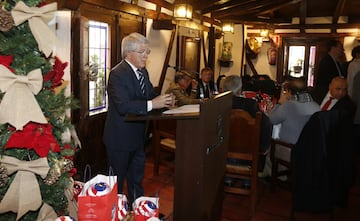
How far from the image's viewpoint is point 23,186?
134 centimetres

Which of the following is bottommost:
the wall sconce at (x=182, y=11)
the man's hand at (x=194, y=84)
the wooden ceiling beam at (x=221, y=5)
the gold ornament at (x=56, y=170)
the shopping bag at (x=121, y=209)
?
the shopping bag at (x=121, y=209)

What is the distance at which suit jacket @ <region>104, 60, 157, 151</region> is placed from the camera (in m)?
2.25

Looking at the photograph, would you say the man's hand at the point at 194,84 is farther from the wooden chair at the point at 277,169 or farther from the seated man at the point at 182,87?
the wooden chair at the point at 277,169

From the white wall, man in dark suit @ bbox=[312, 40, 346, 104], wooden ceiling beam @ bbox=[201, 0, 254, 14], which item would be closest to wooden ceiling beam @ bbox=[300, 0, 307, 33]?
the white wall

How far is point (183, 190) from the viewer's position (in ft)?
6.54

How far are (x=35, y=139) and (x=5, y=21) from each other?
45cm

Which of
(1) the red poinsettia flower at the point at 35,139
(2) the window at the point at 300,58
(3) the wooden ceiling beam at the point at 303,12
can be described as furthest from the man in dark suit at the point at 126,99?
(2) the window at the point at 300,58

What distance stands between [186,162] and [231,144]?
107 centimetres

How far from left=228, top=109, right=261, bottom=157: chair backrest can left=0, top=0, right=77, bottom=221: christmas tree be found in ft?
5.58

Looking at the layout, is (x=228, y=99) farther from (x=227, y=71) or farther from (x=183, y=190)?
(x=227, y=71)

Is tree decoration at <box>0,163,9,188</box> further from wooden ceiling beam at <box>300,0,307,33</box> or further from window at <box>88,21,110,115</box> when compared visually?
wooden ceiling beam at <box>300,0,307,33</box>

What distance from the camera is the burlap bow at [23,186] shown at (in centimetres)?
133

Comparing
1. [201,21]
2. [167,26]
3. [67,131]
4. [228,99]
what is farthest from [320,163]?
[201,21]

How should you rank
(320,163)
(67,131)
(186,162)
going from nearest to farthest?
1. (67,131)
2. (186,162)
3. (320,163)
